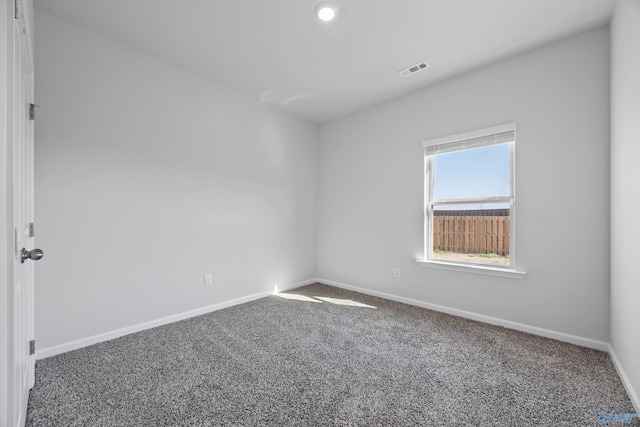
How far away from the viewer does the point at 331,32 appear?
236cm

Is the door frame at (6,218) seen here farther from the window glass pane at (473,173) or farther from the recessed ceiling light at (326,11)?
the window glass pane at (473,173)

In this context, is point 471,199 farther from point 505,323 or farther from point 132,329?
point 132,329

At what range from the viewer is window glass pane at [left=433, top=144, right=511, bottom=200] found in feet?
9.29

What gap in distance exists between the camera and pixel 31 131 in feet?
6.32

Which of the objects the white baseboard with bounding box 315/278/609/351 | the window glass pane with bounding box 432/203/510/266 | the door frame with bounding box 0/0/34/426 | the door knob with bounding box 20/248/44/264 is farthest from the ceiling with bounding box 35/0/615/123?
the white baseboard with bounding box 315/278/609/351

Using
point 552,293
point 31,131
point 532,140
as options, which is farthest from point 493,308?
point 31,131

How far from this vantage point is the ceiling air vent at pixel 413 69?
286 centimetres

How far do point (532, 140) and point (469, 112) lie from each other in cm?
68

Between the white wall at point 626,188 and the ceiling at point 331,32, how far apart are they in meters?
0.47

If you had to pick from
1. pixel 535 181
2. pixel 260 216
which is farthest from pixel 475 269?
pixel 260 216

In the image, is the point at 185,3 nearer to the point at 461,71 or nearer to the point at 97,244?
the point at 97,244

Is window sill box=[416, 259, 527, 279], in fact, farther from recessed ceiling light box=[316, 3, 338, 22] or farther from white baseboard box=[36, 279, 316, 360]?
recessed ceiling light box=[316, 3, 338, 22]

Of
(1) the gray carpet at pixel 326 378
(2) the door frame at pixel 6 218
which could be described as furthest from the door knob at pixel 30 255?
(1) the gray carpet at pixel 326 378

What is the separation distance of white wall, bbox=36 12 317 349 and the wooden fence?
7.21 feet
